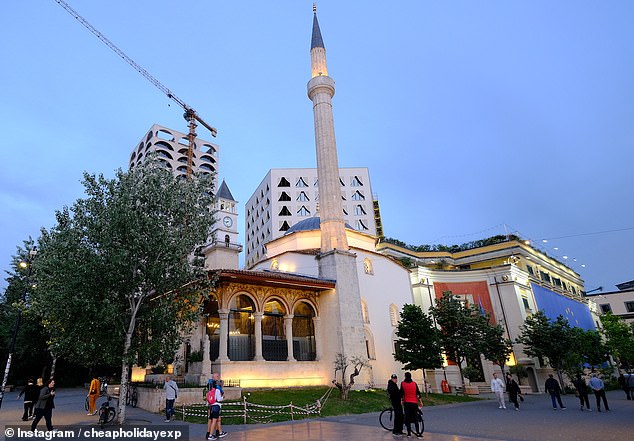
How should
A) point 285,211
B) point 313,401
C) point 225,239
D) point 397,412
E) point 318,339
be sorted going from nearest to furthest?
point 397,412 → point 313,401 → point 318,339 → point 225,239 → point 285,211

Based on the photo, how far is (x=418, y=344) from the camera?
24.4 m

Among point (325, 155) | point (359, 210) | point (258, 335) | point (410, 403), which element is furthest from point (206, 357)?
point (359, 210)

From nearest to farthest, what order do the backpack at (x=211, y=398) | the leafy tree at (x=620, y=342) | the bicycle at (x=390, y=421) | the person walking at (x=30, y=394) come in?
the backpack at (x=211, y=398)
the bicycle at (x=390, y=421)
the person walking at (x=30, y=394)
the leafy tree at (x=620, y=342)

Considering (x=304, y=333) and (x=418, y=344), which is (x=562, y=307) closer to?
(x=418, y=344)

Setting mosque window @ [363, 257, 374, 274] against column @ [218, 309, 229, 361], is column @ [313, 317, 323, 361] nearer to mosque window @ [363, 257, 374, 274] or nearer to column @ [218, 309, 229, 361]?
column @ [218, 309, 229, 361]

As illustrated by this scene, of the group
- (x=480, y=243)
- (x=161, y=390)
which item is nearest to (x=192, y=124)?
(x=480, y=243)

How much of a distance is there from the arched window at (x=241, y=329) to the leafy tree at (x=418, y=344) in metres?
9.21

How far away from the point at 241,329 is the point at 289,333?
9.85 feet

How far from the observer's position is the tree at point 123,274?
12938mm

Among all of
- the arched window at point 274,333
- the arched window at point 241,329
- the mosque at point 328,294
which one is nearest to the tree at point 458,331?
the mosque at point 328,294

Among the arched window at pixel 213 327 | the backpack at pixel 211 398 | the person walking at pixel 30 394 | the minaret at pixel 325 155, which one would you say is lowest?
the backpack at pixel 211 398

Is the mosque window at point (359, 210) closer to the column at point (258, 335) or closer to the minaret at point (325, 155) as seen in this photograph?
the minaret at point (325, 155)

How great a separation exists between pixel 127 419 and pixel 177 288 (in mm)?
4583

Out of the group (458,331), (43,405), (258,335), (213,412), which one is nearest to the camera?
(213,412)
